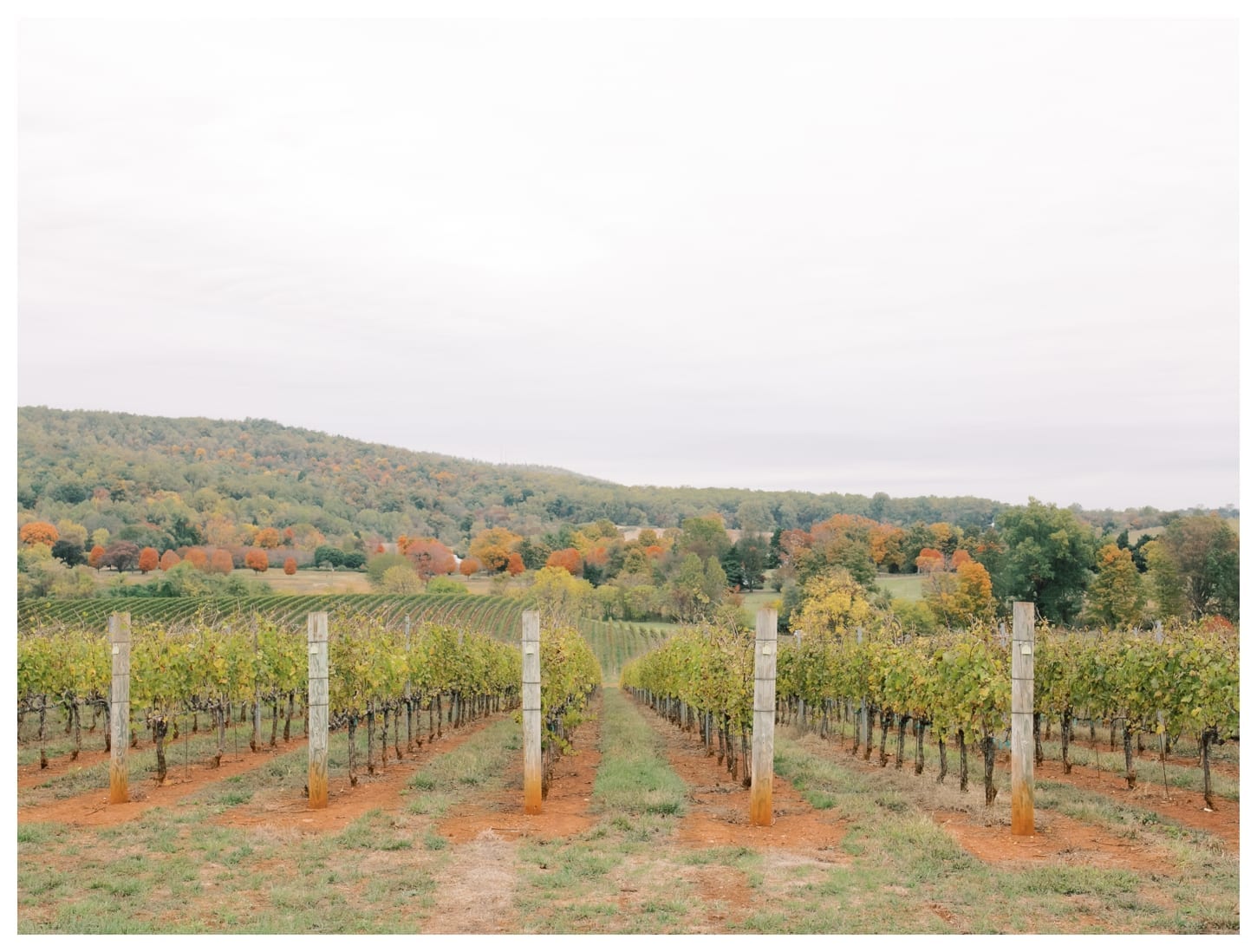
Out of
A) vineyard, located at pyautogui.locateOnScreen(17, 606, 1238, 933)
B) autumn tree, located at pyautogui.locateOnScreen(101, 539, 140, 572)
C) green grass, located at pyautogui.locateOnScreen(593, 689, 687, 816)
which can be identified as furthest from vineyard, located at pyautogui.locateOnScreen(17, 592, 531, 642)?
vineyard, located at pyautogui.locateOnScreen(17, 606, 1238, 933)

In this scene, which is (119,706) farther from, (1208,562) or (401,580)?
(401,580)

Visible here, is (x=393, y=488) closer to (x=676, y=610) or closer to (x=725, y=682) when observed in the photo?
(x=676, y=610)

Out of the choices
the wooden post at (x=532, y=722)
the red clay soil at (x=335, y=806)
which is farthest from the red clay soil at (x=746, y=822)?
the red clay soil at (x=335, y=806)

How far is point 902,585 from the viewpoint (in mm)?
72750

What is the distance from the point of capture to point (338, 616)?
1272cm

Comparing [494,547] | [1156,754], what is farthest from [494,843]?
[494,547]

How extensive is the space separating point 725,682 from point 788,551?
3010 inches

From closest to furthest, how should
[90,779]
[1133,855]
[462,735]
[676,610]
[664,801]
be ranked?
1. [1133,855]
2. [664,801]
3. [90,779]
4. [462,735]
5. [676,610]

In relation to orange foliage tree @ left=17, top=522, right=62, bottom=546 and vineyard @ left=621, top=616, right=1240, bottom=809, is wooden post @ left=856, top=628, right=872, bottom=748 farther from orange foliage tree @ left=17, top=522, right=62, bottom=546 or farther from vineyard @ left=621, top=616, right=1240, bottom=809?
orange foliage tree @ left=17, top=522, right=62, bottom=546

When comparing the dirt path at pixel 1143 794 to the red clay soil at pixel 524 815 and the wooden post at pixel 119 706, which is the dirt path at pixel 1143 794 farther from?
the wooden post at pixel 119 706

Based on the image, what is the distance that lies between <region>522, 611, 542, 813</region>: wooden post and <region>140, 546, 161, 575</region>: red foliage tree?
212 ft

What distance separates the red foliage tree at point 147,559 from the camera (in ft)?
214

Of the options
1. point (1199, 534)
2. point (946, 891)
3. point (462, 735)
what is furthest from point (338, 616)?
point (1199, 534)

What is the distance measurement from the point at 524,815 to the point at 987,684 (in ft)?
16.5
